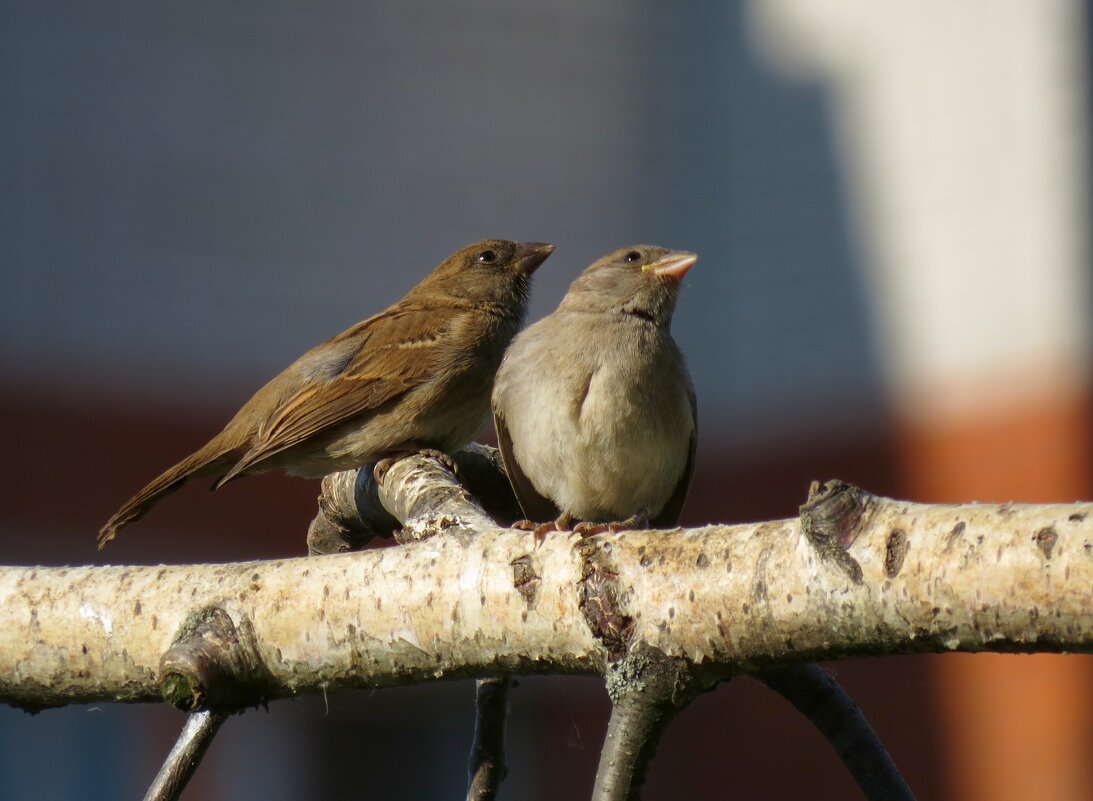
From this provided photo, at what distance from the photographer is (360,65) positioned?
10.4m

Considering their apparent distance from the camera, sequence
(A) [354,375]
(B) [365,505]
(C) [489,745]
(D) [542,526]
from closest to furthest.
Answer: (C) [489,745] → (D) [542,526] → (B) [365,505] → (A) [354,375]

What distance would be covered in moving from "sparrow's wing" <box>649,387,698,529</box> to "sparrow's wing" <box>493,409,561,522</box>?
1.00 feet

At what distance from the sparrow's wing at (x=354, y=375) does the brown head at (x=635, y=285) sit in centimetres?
70

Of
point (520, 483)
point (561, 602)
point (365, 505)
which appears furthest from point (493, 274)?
point (561, 602)

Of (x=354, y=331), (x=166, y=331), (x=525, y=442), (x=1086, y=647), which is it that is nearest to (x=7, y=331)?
(x=166, y=331)

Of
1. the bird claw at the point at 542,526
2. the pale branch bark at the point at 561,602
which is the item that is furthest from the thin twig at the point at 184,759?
the bird claw at the point at 542,526

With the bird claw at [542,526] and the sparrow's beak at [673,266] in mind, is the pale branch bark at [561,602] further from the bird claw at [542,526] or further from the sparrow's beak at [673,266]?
the sparrow's beak at [673,266]

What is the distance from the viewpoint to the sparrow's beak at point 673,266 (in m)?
4.64

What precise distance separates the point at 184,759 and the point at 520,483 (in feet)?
5.56

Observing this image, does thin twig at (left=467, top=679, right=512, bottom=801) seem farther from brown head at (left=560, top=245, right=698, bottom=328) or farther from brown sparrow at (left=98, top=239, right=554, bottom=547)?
brown sparrow at (left=98, top=239, right=554, bottom=547)

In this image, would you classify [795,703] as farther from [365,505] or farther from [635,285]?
[635,285]

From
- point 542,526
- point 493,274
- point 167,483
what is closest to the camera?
point 542,526

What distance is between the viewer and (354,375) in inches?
208

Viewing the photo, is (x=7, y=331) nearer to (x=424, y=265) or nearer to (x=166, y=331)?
(x=166, y=331)
